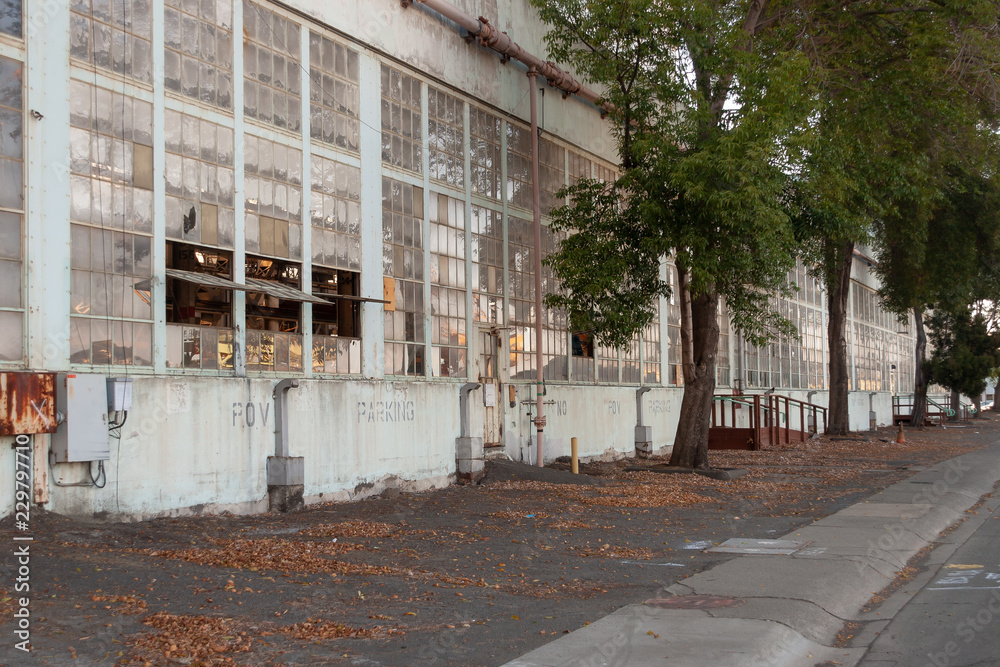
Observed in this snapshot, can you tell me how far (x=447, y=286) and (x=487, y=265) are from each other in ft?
5.44

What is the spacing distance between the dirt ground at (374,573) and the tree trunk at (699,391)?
3.79 m

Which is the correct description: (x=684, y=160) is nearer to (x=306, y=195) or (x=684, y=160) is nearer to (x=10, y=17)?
(x=306, y=195)

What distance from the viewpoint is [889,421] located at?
54500 mm

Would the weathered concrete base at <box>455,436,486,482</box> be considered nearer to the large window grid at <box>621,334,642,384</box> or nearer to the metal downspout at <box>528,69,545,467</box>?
the metal downspout at <box>528,69,545,467</box>

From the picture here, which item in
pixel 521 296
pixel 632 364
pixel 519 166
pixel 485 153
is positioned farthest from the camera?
pixel 632 364

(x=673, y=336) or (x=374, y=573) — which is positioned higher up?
(x=673, y=336)

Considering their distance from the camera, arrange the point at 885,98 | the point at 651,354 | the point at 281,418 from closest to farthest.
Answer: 1. the point at 281,418
2. the point at 885,98
3. the point at 651,354

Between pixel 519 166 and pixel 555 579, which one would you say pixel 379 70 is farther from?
pixel 555 579

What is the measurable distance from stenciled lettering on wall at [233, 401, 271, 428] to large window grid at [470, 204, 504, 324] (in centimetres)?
627

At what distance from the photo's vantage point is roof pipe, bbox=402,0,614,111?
17.2 m

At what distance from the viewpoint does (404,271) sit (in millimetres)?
16328

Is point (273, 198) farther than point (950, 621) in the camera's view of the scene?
Yes

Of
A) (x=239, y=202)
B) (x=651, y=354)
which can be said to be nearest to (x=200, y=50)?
(x=239, y=202)

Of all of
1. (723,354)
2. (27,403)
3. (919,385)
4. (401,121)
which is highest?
(401,121)
